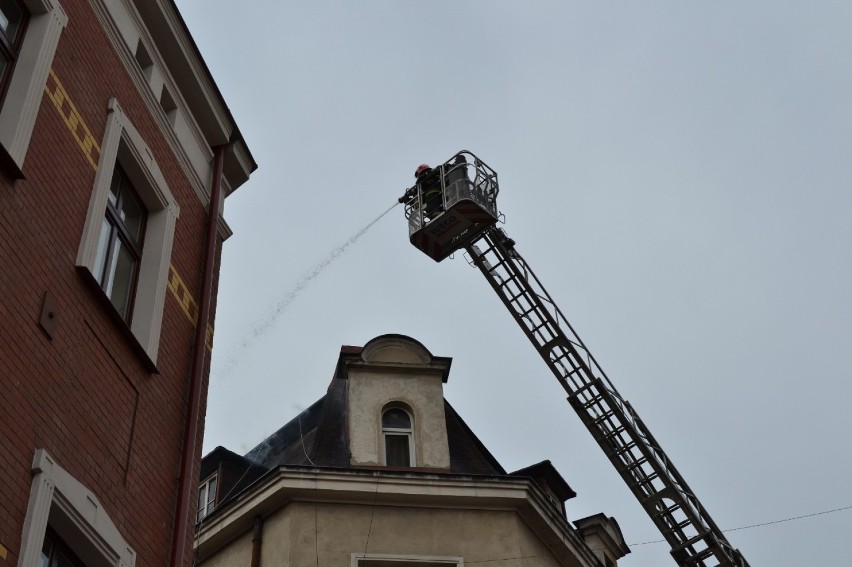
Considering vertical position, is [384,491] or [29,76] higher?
[384,491]

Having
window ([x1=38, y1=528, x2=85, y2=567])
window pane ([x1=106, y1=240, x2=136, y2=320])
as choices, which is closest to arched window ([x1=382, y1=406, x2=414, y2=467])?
window pane ([x1=106, y1=240, x2=136, y2=320])

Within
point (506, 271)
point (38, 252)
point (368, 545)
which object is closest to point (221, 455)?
point (368, 545)

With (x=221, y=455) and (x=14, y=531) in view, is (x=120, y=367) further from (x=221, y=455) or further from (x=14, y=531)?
(x=221, y=455)

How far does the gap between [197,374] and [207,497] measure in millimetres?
7433

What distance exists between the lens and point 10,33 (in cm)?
915

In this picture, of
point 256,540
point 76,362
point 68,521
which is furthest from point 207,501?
point 68,521

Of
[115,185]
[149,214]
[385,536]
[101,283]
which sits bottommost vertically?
[101,283]

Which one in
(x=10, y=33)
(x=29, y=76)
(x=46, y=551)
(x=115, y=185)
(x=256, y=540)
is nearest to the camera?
(x=46, y=551)

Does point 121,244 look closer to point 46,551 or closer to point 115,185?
point 115,185

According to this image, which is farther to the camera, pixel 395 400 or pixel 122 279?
pixel 395 400

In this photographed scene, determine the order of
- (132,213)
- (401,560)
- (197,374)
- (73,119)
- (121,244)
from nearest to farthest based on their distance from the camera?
(73,119) → (121,244) → (197,374) → (132,213) → (401,560)

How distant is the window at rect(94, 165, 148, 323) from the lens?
10023mm

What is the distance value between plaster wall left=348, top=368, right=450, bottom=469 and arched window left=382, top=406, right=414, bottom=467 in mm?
143

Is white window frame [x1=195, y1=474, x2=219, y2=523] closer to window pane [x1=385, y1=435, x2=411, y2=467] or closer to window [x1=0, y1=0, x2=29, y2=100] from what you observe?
window pane [x1=385, y1=435, x2=411, y2=467]
